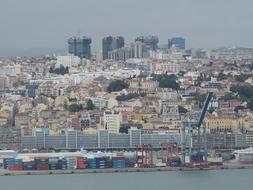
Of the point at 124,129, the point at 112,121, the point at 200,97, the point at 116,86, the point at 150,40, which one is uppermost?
the point at 150,40

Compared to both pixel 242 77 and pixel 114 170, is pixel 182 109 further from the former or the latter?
pixel 114 170

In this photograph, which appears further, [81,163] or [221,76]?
[221,76]

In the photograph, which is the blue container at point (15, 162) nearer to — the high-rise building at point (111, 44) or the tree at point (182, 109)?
the tree at point (182, 109)

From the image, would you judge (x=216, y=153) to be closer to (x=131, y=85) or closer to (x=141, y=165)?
(x=141, y=165)

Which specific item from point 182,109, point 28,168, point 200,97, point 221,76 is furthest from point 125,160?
point 221,76

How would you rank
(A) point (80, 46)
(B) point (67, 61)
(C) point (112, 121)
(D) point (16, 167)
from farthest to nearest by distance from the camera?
(A) point (80, 46)
(B) point (67, 61)
(C) point (112, 121)
(D) point (16, 167)

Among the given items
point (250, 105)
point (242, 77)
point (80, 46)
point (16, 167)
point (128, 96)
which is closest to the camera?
point (16, 167)

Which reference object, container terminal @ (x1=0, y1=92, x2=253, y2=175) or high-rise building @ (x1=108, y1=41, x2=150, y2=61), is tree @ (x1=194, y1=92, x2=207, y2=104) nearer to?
container terminal @ (x1=0, y1=92, x2=253, y2=175)

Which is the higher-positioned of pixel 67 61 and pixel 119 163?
pixel 67 61

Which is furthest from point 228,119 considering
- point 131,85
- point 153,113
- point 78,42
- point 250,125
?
point 78,42

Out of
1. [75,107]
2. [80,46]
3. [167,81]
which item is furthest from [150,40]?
[75,107]

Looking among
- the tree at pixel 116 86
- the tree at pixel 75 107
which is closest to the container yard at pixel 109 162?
the tree at pixel 75 107
